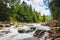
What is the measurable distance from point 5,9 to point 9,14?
1.66 metres

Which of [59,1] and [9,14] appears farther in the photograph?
[9,14]

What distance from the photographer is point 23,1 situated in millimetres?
62844

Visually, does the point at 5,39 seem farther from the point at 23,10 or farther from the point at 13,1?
the point at 23,10

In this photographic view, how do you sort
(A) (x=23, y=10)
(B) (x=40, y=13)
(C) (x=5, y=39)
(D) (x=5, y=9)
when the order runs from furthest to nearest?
(B) (x=40, y=13), (A) (x=23, y=10), (D) (x=5, y=9), (C) (x=5, y=39)

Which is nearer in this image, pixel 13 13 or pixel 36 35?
pixel 36 35

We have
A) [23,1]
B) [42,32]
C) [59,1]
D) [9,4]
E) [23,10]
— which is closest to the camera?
[59,1]

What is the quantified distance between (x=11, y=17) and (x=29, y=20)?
10.3 metres

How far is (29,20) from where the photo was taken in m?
53.7

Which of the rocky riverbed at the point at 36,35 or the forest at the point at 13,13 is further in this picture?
the forest at the point at 13,13

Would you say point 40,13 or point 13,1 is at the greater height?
point 13,1

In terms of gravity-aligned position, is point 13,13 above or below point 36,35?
Result: above

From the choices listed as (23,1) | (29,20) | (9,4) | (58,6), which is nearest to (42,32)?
(58,6)

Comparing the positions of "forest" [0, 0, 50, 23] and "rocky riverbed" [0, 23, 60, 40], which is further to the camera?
"forest" [0, 0, 50, 23]

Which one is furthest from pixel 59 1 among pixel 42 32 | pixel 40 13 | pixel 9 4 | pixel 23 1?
pixel 40 13
